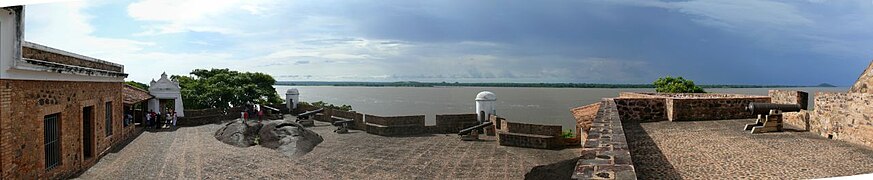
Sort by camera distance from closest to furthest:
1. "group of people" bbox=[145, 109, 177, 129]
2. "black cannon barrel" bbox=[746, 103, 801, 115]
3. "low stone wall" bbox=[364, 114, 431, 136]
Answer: "black cannon barrel" bbox=[746, 103, 801, 115], "low stone wall" bbox=[364, 114, 431, 136], "group of people" bbox=[145, 109, 177, 129]

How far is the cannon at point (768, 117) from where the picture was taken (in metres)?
7.44

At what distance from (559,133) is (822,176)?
7.43 meters

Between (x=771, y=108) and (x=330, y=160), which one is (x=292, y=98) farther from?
(x=771, y=108)

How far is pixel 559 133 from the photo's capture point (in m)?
11.8

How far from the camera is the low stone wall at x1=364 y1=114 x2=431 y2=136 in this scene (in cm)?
1479

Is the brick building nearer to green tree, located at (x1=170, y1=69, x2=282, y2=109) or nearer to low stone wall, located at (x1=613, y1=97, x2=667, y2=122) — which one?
low stone wall, located at (x1=613, y1=97, x2=667, y2=122)

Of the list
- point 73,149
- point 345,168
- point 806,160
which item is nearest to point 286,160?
point 345,168

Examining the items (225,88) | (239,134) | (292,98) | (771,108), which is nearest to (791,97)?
(771,108)

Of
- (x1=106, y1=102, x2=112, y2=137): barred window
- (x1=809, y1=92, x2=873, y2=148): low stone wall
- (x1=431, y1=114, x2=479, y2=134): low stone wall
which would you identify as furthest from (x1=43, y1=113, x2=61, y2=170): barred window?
(x1=809, y1=92, x2=873, y2=148): low stone wall

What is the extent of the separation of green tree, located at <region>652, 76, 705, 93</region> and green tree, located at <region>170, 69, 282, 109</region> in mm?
24919

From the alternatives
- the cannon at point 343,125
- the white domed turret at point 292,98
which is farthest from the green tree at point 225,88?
the cannon at point 343,125

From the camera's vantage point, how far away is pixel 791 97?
9695 millimetres

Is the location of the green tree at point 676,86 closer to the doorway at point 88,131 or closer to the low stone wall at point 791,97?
the low stone wall at point 791,97

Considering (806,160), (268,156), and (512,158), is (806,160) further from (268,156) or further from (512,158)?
(268,156)
